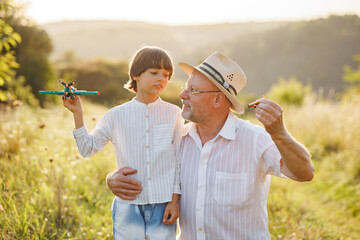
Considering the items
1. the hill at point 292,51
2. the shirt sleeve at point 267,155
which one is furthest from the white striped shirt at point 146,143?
the hill at point 292,51

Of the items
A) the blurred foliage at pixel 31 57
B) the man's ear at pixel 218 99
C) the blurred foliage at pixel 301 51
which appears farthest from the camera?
the blurred foliage at pixel 301 51

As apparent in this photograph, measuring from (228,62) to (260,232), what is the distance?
139 centimetres

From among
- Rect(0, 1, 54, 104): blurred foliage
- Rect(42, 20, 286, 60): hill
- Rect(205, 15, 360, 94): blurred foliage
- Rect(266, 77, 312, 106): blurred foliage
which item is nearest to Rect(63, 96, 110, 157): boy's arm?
Rect(0, 1, 54, 104): blurred foliage

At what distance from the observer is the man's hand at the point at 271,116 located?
1948 mm

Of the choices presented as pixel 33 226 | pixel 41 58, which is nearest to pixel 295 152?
pixel 33 226

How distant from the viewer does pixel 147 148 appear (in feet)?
8.32

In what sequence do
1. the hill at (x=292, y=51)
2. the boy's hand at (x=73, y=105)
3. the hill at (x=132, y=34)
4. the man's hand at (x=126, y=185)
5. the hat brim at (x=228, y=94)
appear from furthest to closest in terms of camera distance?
the hill at (x=132, y=34) → the hill at (x=292, y=51) → the hat brim at (x=228, y=94) → the man's hand at (x=126, y=185) → the boy's hand at (x=73, y=105)

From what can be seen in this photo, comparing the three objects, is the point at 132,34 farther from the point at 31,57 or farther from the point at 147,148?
the point at 147,148

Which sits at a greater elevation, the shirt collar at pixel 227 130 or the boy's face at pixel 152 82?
the boy's face at pixel 152 82

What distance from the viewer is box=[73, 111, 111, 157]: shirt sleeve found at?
2.34 meters

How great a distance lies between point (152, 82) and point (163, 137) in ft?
1.45

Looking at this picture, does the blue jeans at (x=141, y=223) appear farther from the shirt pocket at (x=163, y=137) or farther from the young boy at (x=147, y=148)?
the shirt pocket at (x=163, y=137)

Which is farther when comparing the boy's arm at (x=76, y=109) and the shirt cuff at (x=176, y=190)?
the shirt cuff at (x=176, y=190)

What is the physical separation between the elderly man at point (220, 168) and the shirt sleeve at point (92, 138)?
0.27m
